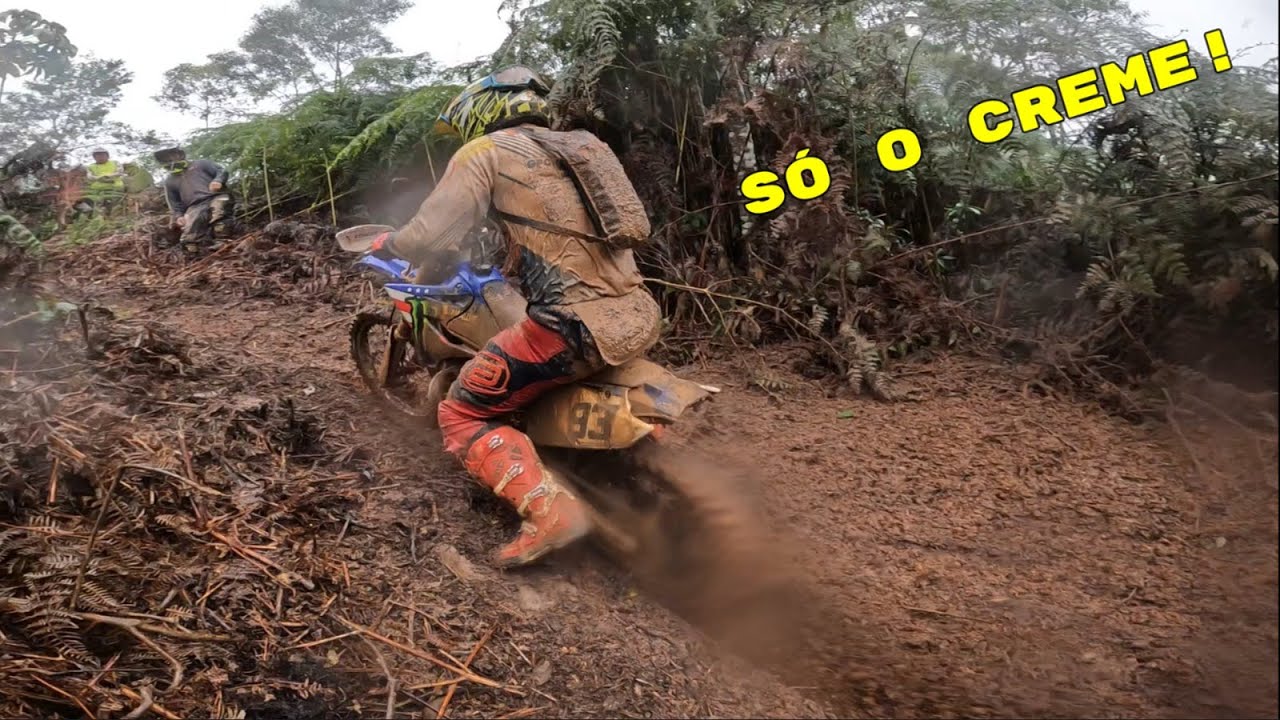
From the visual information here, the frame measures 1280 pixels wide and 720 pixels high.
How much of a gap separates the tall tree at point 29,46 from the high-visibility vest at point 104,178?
15.1 ft

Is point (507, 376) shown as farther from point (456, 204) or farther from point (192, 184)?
point (192, 184)

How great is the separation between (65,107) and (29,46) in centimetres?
106

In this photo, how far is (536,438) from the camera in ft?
11.2

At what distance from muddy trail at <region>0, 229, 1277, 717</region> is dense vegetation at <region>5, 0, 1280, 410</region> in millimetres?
562

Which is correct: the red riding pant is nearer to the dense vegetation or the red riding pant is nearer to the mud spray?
the mud spray

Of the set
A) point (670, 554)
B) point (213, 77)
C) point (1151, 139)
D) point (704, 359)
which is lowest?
point (670, 554)

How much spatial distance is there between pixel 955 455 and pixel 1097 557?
1101 mm

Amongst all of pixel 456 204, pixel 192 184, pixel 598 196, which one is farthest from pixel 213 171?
pixel 598 196

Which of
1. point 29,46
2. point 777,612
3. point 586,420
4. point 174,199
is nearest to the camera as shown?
point 777,612

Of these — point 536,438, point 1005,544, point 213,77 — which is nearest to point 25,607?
point 536,438

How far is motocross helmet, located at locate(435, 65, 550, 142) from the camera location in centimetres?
335

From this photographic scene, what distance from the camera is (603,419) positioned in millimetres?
3158

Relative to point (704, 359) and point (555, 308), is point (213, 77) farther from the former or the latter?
point (555, 308)

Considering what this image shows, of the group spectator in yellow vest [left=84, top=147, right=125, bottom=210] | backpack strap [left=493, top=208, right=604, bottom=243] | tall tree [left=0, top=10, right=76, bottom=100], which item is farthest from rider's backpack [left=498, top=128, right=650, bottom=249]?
spectator in yellow vest [left=84, top=147, right=125, bottom=210]
